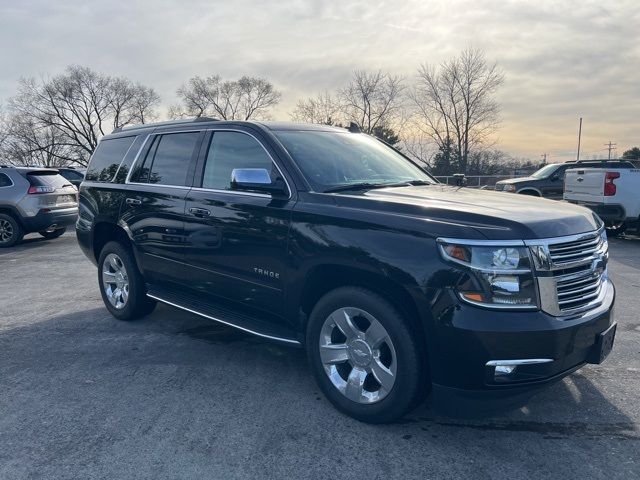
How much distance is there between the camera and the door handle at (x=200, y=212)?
13.7 ft

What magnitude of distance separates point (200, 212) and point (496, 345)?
2576mm

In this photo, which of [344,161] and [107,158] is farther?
[107,158]

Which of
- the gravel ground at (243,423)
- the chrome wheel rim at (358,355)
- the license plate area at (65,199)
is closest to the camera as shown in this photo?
the gravel ground at (243,423)

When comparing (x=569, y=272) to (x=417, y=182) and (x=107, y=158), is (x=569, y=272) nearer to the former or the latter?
(x=417, y=182)

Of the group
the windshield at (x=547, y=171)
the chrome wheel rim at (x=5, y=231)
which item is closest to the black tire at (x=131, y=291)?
the chrome wheel rim at (x=5, y=231)

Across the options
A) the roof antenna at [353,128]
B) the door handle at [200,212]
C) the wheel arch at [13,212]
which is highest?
the roof antenna at [353,128]

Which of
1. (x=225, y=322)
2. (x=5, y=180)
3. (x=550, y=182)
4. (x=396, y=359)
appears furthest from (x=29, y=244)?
(x=550, y=182)

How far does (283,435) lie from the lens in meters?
3.14

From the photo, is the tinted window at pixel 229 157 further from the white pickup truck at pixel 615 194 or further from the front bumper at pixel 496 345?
the white pickup truck at pixel 615 194

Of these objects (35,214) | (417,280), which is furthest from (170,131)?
(35,214)

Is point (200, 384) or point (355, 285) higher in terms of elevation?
point (355, 285)

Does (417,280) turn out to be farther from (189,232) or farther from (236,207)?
(189,232)

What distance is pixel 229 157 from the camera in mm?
4242

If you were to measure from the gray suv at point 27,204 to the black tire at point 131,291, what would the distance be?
6.97 meters
